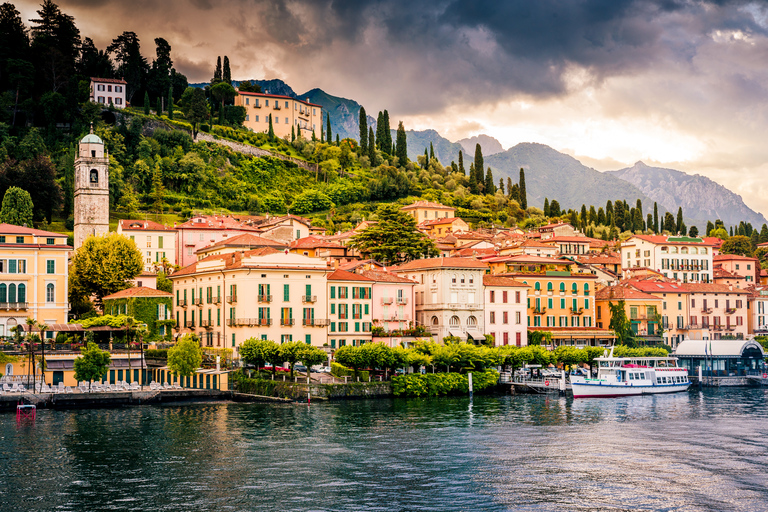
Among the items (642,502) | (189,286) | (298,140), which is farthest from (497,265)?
(298,140)

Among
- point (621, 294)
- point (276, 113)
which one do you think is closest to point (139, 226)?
point (621, 294)

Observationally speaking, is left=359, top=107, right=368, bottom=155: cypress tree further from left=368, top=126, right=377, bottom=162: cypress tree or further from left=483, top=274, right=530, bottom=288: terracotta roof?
left=483, top=274, right=530, bottom=288: terracotta roof

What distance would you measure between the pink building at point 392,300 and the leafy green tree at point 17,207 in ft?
135

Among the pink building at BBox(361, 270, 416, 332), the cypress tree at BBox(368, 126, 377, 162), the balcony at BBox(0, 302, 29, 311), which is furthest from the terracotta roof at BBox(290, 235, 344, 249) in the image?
the cypress tree at BBox(368, 126, 377, 162)

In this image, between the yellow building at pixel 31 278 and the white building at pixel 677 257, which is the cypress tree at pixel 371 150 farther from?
the yellow building at pixel 31 278

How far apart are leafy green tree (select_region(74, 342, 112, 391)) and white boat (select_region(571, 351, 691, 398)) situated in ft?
121

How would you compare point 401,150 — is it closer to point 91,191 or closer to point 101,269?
point 91,191

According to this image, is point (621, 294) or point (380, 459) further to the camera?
point (621, 294)

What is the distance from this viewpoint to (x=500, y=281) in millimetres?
84375

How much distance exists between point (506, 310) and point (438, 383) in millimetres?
20238

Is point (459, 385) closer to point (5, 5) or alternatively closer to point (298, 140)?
point (298, 140)

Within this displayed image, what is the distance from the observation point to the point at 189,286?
7950 cm

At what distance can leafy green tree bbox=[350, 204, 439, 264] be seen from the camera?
96312 mm

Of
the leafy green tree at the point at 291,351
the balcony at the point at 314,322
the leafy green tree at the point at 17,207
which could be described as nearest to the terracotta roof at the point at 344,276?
the balcony at the point at 314,322
